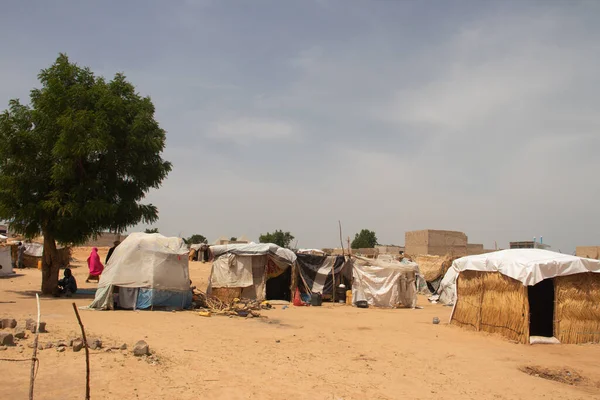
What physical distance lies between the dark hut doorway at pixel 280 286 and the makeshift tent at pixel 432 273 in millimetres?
9124

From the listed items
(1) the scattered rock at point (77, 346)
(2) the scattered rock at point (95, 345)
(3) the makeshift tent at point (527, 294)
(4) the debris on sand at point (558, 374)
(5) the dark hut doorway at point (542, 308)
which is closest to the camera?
(1) the scattered rock at point (77, 346)

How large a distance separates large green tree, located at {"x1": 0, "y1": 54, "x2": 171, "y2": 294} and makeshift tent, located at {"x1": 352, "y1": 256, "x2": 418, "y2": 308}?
9.39m

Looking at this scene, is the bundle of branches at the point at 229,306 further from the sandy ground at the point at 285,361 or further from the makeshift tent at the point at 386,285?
the makeshift tent at the point at 386,285

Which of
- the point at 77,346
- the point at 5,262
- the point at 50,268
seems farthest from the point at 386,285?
the point at 5,262

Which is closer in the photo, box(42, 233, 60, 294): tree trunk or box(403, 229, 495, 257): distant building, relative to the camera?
box(42, 233, 60, 294): tree trunk

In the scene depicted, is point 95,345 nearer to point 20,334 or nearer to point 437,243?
point 20,334

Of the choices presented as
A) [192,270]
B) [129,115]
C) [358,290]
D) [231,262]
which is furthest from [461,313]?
[192,270]

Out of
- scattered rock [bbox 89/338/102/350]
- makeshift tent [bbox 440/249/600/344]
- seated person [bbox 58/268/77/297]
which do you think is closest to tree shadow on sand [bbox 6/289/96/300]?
seated person [bbox 58/268/77/297]

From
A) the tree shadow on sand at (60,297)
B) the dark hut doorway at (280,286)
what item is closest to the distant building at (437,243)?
the dark hut doorway at (280,286)

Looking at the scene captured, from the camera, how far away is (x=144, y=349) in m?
8.68

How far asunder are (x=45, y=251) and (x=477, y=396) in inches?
614

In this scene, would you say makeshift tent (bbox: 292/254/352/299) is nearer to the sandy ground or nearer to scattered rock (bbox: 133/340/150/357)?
the sandy ground

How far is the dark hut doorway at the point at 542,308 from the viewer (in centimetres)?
1432

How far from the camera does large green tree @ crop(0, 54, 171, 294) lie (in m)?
16.9
